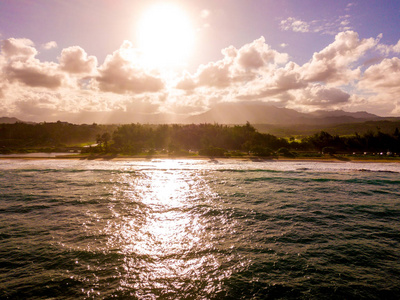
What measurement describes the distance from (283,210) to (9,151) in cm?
7975

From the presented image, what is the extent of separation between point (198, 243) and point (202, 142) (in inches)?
2350

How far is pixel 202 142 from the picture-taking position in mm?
72750

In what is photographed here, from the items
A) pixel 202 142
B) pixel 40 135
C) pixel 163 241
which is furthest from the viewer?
pixel 40 135

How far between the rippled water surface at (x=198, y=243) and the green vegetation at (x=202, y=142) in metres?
36.6

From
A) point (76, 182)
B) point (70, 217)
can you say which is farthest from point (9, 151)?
point (70, 217)

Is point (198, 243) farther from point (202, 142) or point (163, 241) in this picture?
point (202, 142)

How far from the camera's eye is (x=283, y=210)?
1961 centimetres

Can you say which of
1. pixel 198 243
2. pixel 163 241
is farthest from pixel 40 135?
pixel 198 243

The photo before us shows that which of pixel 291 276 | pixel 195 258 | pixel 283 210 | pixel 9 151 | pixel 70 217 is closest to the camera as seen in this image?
pixel 291 276

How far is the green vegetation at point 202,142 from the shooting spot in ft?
205

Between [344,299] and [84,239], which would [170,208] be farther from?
[344,299]

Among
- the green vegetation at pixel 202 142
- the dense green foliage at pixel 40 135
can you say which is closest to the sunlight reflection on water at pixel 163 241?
the green vegetation at pixel 202 142

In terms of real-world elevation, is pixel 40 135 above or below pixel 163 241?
above

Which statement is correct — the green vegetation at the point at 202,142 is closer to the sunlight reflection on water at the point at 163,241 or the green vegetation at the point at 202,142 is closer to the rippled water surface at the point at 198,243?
the rippled water surface at the point at 198,243
